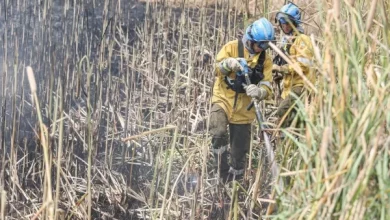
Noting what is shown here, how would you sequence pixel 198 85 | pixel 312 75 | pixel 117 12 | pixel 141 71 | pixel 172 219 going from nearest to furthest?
pixel 312 75, pixel 172 219, pixel 117 12, pixel 198 85, pixel 141 71

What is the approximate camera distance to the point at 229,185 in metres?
5.38

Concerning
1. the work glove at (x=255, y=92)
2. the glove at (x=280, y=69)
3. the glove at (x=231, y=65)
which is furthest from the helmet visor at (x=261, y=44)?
the glove at (x=280, y=69)

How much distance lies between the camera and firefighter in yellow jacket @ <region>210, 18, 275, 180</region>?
4895 millimetres

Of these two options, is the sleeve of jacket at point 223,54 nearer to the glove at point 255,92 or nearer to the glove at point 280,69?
the glove at point 255,92

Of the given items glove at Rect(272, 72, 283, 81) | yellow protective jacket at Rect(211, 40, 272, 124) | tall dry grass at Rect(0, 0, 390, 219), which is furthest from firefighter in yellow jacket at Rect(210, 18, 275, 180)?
glove at Rect(272, 72, 283, 81)

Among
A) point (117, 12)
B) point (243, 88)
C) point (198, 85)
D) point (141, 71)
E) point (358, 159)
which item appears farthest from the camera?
point (141, 71)

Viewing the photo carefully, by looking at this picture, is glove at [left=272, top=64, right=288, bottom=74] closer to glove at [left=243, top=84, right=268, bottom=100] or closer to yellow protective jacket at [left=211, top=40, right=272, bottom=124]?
yellow protective jacket at [left=211, top=40, right=272, bottom=124]

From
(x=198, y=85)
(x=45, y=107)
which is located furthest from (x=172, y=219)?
(x=198, y=85)

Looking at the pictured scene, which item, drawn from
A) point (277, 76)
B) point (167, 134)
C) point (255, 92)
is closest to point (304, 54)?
point (255, 92)

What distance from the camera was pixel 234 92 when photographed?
523 centimetres

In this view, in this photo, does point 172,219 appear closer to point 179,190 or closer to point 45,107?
point 179,190

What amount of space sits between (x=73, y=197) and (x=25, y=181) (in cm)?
38

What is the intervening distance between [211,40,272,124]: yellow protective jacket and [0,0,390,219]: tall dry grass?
0.73 feet

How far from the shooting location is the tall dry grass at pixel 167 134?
285cm
